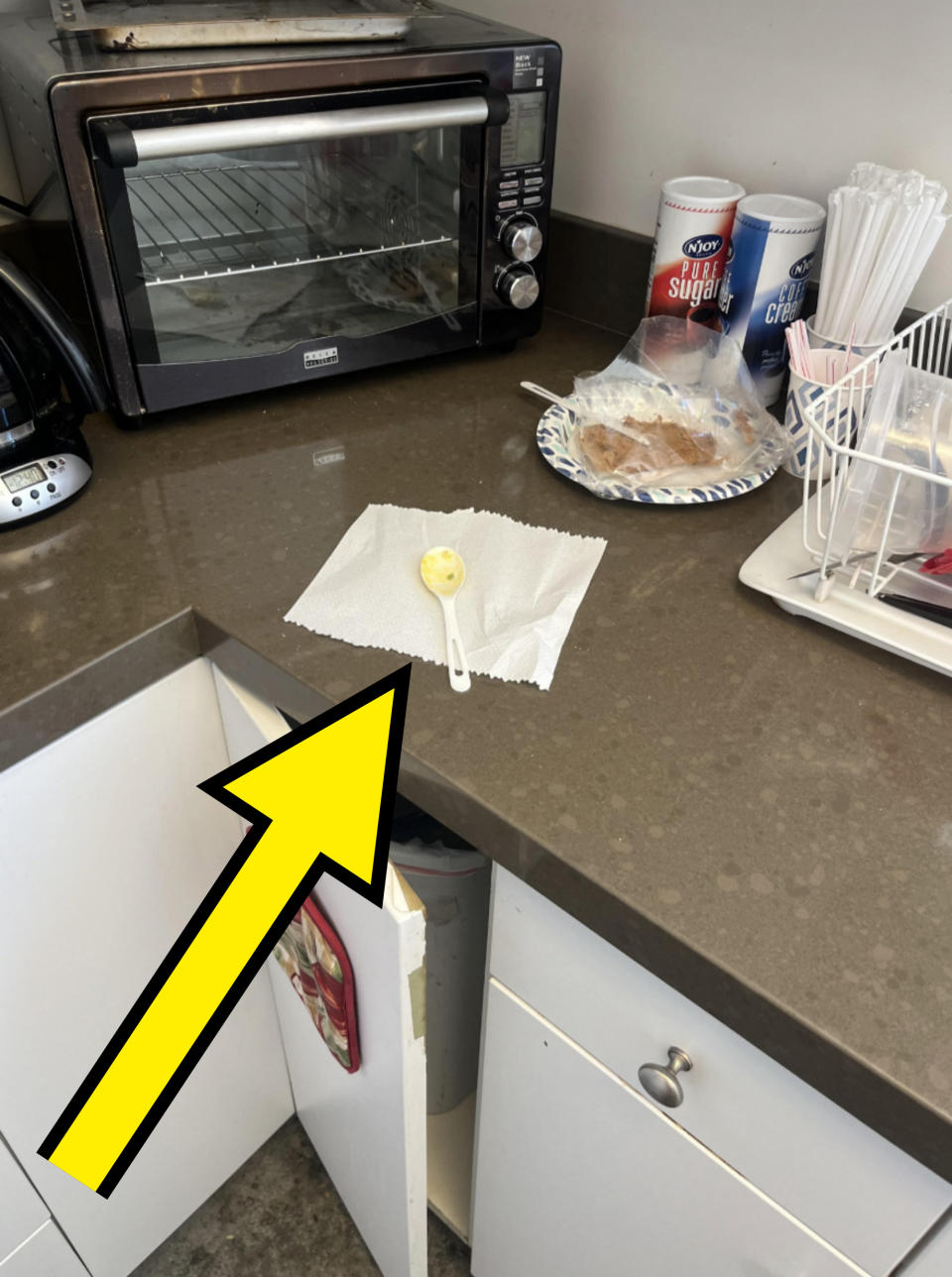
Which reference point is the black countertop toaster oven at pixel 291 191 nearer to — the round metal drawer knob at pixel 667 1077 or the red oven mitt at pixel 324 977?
the red oven mitt at pixel 324 977

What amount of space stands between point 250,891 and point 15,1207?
15.8 inches

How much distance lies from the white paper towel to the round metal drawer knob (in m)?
0.24

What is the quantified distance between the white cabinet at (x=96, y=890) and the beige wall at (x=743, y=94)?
719 millimetres

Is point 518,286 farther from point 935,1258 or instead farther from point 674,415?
point 935,1258

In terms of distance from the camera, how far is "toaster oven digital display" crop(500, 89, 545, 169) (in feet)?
2.77

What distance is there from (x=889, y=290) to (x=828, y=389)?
16 centimetres

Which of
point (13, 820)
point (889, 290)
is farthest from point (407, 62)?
point (13, 820)

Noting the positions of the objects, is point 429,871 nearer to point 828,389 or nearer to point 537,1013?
point 537,1013

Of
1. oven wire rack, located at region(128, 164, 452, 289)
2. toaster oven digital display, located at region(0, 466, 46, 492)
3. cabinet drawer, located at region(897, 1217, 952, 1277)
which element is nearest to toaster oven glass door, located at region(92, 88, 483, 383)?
oven wire rack, located at region(128, 164, 452, 289)

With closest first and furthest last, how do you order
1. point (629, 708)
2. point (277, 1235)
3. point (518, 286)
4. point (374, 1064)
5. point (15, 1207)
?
point (629, 708)
point (374, 1064)
point (15, 1207)
point (518, 286)
point (277, 1235)

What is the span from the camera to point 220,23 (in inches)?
29.6

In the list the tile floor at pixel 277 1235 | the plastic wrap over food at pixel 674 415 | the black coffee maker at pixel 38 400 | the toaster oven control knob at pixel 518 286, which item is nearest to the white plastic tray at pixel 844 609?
the plastic wrap over food at pixel 674 415

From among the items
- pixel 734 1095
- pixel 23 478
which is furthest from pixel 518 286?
pixel 734 1095

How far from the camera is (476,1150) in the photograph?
2.74 ft
